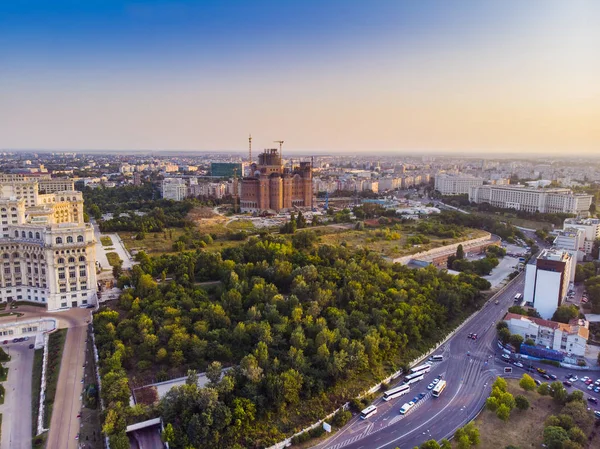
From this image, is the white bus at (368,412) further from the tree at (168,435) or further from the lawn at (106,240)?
the lawn at (106,240)

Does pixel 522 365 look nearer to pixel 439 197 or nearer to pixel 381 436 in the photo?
pixel 381 436

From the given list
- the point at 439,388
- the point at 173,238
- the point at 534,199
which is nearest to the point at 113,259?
the point at 173,238

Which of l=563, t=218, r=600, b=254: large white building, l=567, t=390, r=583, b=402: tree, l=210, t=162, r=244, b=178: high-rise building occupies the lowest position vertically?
l=567, t=390, r=583, b=402: tree

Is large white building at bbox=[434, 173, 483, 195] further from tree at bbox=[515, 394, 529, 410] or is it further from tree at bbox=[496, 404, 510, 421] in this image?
tree at bbox=[496, 404, 510, 421]

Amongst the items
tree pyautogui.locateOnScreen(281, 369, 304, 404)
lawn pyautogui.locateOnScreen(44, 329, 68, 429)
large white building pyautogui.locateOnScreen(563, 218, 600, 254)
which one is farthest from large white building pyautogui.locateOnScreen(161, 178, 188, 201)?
tree pyautogui.locateOnScreen(281, 369, 304, 404)

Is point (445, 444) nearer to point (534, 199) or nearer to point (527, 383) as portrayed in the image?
point (527, 383)

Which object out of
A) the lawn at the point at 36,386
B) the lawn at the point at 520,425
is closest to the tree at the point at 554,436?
the lawn at the point at 520,425

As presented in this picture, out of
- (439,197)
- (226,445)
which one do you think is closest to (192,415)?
(226,445)
